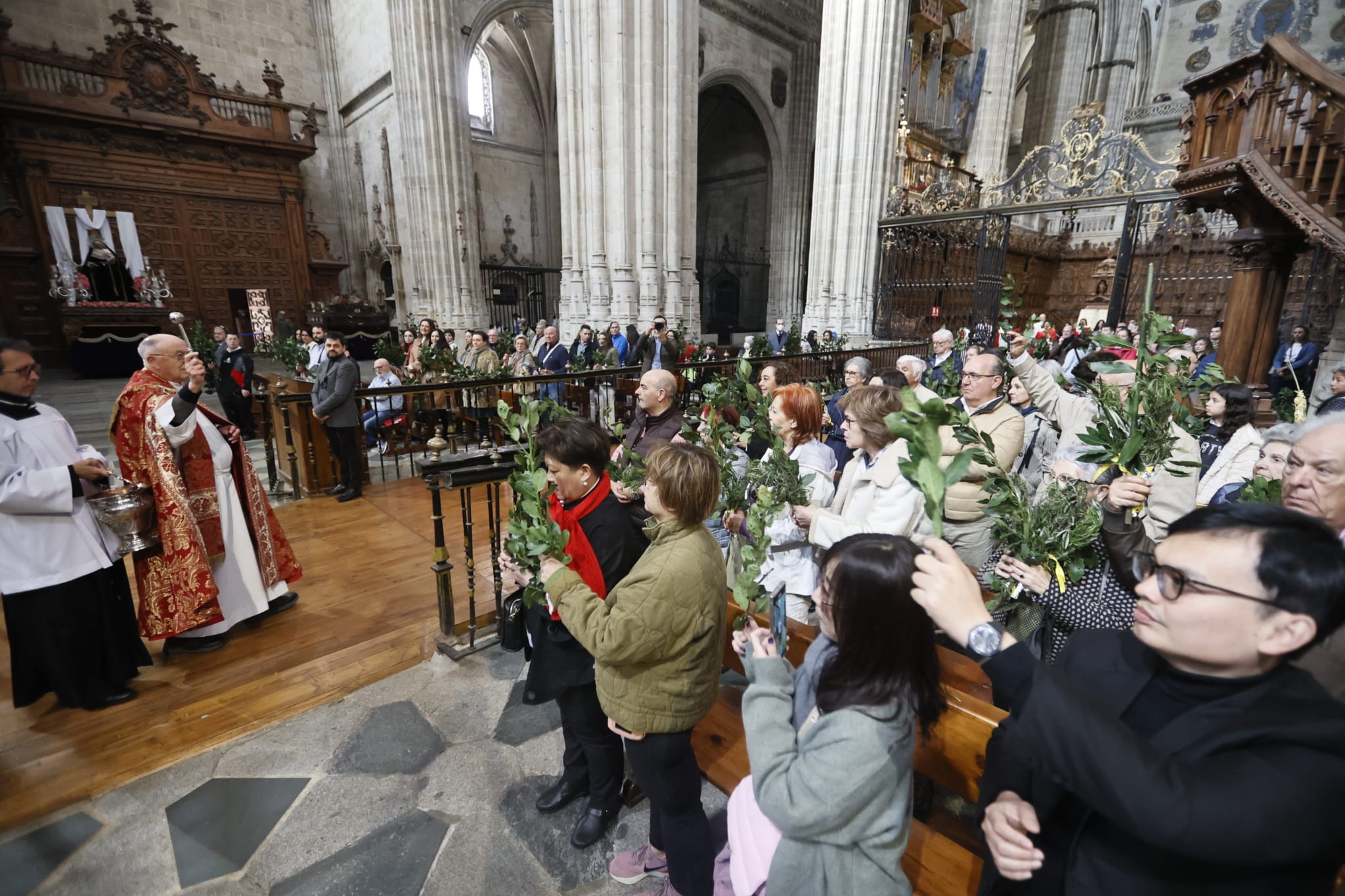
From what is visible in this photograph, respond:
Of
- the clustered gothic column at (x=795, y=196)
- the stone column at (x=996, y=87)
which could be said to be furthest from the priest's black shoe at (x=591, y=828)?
the clustered gothic column at (x=795, y=196)

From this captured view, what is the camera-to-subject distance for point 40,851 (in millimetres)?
1990

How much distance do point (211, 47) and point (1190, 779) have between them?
2251 cm

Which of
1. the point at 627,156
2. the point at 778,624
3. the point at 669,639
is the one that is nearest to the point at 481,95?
the point at 627,156

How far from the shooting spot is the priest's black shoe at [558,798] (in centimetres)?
213

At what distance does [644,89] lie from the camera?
10453 millimetres

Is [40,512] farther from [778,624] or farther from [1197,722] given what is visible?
[1197,722]

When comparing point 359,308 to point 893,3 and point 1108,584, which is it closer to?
point 893,3

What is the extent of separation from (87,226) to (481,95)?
11.4 m

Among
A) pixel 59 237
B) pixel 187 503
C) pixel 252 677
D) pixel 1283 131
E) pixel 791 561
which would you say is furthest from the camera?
pixel 59 237

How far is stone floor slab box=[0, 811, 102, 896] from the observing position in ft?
6.15

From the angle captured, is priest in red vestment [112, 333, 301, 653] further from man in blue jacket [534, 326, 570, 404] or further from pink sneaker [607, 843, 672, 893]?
man in blue jacket [534, 326, 570, 404]

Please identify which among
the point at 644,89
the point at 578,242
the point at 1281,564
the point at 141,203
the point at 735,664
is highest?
the point at 644,89

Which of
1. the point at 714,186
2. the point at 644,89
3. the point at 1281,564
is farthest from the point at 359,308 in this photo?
the point at 1281,564

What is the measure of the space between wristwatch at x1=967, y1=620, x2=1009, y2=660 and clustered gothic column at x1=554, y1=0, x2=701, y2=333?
10755mm
